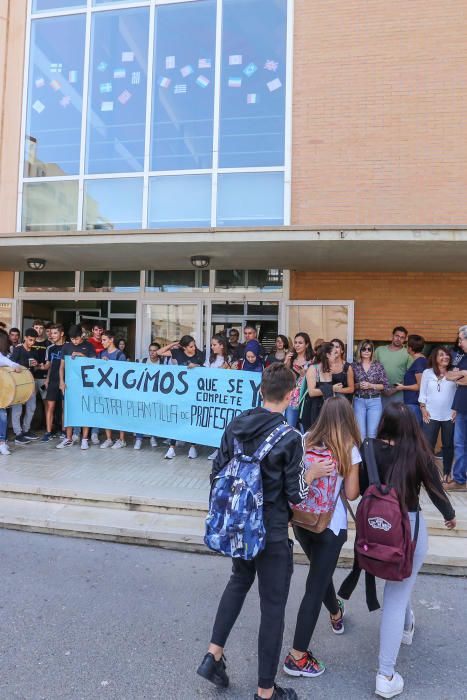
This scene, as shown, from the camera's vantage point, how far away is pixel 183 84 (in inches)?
356

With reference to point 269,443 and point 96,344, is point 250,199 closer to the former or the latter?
point 96,344

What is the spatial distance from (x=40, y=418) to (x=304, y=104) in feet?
24.0

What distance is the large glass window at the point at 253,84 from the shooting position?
8703 millimetres

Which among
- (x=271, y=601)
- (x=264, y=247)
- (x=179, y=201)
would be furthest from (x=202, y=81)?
(x=271, y=601)

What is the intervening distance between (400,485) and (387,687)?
109cm

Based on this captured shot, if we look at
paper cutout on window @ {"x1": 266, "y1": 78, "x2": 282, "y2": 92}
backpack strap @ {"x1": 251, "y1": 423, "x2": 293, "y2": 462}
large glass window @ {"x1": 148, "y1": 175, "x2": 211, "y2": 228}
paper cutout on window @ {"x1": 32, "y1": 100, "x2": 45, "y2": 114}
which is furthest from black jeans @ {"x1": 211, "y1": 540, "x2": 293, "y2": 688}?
paper cutout on window @ {"x1": 32, "y1": 100, "x2": 45, "y2": 114}

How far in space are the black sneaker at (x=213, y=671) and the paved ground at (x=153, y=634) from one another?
7 cm

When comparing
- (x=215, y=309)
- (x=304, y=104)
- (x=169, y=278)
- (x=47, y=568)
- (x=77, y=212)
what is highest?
(x=304, y=104)

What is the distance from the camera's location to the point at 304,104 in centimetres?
855

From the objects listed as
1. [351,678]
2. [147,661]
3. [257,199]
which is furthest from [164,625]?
[257,199]

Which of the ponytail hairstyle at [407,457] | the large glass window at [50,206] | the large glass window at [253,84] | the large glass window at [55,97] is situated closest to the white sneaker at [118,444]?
the large glass window at [50,206]

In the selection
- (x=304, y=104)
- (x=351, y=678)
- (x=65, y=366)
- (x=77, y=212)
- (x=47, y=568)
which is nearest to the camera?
(x=351, y=678)

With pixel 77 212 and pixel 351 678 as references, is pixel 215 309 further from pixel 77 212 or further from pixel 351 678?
pixel 351 678

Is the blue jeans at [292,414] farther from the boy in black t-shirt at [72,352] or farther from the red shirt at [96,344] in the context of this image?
the red shirt at [96,344]
